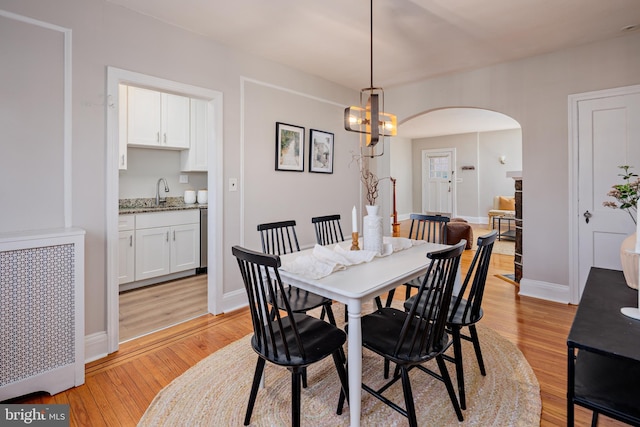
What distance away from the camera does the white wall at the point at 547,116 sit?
305cm

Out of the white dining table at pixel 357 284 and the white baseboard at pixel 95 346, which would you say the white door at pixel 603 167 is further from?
the white baseboard at pixel 95 346

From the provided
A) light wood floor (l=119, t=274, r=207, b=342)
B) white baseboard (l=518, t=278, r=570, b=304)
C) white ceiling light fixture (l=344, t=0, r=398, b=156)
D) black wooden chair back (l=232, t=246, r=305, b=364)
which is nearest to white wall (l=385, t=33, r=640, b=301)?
white baseboard (l=518, t=278, r=570, b=304)

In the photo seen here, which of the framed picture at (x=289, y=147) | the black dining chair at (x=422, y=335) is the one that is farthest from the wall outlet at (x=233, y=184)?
the black dining chair at (x=422, y=335)

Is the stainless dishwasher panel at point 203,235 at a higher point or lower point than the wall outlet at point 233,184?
lower

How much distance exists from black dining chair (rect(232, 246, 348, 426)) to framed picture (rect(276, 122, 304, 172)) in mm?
2115

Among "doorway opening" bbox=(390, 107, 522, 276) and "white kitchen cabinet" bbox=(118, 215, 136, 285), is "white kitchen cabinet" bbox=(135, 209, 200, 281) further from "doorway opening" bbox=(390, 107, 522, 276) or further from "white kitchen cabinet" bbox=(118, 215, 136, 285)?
"doorway opening" bbox=(390, 107, 522, 276)

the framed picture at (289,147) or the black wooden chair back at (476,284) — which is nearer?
the black wooden chair back at (476,284)

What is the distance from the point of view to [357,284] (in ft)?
5.22

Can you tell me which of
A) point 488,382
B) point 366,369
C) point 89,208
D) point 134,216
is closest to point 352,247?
point 366,369

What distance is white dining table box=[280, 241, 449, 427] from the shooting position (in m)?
1.48

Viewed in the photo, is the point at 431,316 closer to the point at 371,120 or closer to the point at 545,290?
the point at 371,120

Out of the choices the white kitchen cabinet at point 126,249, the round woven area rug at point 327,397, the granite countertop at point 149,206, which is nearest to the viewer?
the round woven area rug at point 327,397

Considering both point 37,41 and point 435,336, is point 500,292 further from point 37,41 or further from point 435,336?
point 37,41

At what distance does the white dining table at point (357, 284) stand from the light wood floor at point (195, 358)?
2.36ft
